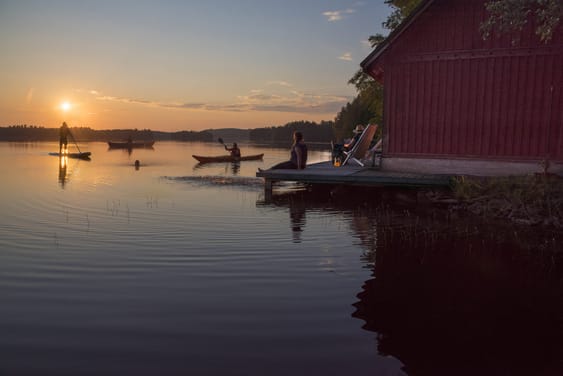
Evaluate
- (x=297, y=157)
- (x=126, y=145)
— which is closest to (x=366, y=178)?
(x=297, y=157)

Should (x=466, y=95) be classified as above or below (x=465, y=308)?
above

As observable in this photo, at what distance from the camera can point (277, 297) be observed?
235 inches

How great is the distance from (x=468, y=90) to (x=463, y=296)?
1107cm

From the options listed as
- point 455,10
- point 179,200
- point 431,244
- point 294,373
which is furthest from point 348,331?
point 455,10

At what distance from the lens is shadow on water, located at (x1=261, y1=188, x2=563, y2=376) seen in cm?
447

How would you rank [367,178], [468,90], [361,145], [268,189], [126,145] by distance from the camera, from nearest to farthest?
[367,178]
[468,90]
[268,189]
[361,145]
[126,145]

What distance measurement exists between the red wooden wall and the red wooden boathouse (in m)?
0.03

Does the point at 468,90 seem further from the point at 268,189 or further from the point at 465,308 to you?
the point at 465,308

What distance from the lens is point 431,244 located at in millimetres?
9117

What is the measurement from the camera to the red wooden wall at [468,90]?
14.4 m

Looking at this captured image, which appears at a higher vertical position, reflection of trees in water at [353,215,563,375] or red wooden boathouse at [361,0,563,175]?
red wooden boathouse at [361,0,563,175]

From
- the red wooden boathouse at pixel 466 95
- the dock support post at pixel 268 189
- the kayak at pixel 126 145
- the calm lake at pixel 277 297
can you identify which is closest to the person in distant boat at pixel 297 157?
the dock support post at pixel 268 189

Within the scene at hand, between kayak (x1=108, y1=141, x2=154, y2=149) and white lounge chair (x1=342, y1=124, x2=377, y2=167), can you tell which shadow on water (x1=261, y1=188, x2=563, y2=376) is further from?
kayak (x1=108, y1=141, x2=154, y2=149)

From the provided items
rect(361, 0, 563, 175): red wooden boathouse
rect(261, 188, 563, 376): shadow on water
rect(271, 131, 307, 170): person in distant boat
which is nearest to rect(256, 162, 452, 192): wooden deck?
rect(271, 131, 307, 170): person in distant boat
